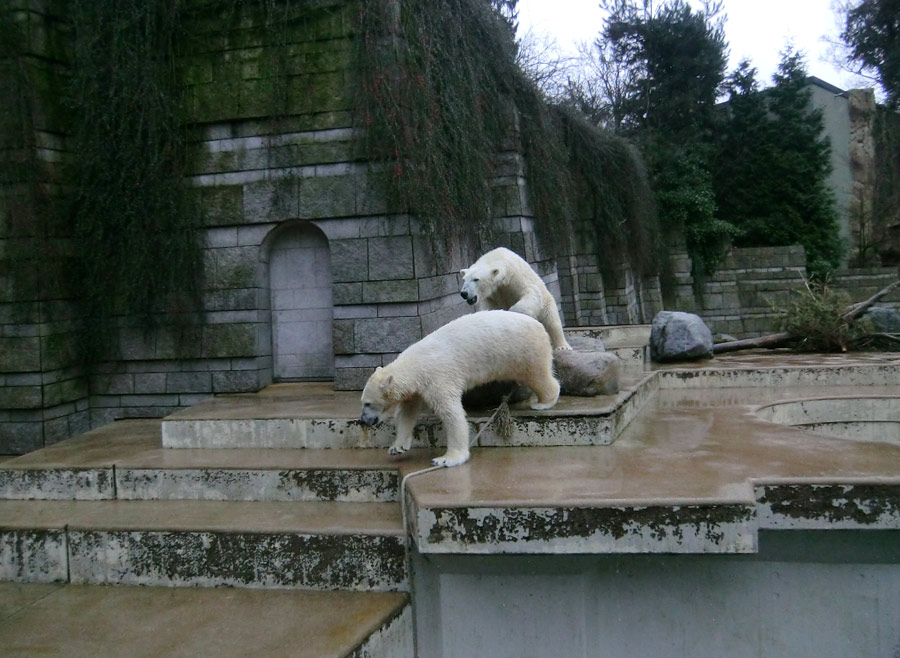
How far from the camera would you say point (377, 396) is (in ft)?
13.5

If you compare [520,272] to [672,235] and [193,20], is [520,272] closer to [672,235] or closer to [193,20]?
[193,20]

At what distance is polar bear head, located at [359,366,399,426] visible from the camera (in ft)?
13.4

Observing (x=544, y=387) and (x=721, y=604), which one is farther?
(x=544, y=387)

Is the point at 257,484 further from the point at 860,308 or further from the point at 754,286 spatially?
the point at 754,286

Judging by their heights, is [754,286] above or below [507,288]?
above

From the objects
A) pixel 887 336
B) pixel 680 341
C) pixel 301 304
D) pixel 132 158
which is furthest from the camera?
pixel 887 336

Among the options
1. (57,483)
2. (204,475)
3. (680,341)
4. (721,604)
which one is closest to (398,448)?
(204,475)

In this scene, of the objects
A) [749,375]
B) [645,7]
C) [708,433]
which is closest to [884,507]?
[708,433]

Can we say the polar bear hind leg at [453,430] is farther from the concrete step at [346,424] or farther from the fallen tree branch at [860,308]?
the fallen tree branch at [860,308]

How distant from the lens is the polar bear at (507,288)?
5.31 metres

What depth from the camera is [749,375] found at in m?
7.30

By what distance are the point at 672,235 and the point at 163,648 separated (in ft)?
57.5

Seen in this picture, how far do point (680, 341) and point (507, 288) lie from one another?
3.45 meters

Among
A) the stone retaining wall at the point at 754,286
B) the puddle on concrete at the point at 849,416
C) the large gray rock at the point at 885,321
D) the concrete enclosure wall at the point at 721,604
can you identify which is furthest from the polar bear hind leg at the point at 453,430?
the stone retaining wall at the point at 754,286
